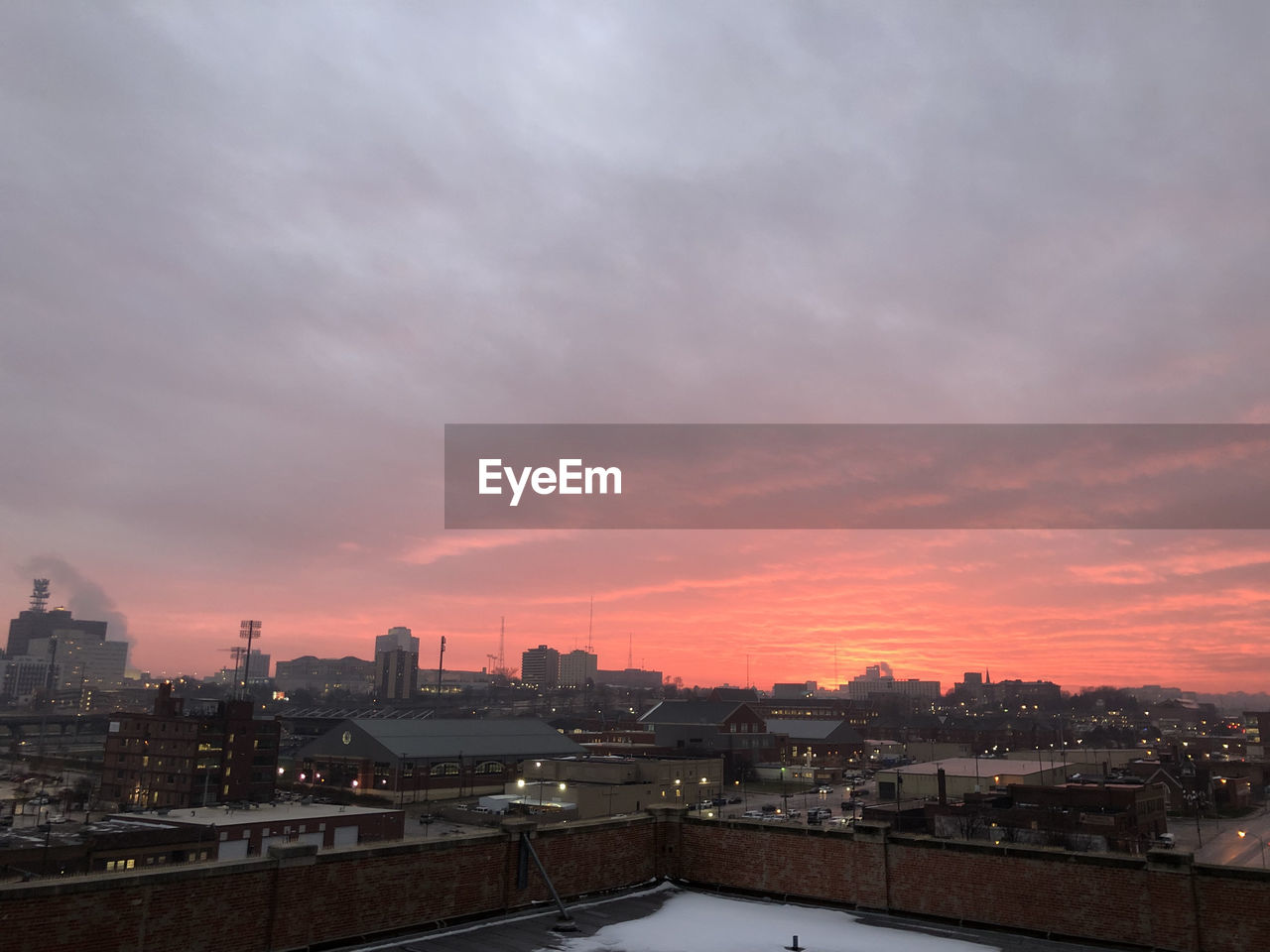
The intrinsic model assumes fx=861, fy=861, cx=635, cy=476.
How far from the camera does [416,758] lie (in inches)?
3883

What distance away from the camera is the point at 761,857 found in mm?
26984

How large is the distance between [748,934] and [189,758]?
94271mm

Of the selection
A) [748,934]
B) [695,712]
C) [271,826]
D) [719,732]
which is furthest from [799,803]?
[748,934]

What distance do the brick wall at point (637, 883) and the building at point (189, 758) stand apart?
84.6 metres

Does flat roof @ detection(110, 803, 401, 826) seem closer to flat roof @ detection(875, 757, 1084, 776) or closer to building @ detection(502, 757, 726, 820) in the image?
building @ detection(502, 757, 726, 820)

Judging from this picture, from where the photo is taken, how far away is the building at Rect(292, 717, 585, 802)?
98062 millimetres

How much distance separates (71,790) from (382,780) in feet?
137

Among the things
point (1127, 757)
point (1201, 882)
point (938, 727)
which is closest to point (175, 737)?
point (1201, 882)

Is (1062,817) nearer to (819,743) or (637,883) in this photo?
(637,883)

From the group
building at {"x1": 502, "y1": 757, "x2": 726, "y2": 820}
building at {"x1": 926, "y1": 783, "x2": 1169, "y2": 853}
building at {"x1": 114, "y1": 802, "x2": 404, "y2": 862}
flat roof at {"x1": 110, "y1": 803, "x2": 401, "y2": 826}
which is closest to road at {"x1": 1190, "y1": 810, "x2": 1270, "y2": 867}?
building at {"x1": 926, "y1": 783, "x2": 1169, "y2": 853}

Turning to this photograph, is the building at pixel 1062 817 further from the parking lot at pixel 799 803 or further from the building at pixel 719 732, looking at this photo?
the building at pixel 719 732

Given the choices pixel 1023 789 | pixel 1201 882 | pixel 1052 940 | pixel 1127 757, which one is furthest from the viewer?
pixel 1127 757

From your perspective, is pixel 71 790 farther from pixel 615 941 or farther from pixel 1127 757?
pixel 1127 757

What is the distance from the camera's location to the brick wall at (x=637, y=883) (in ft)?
55.9
